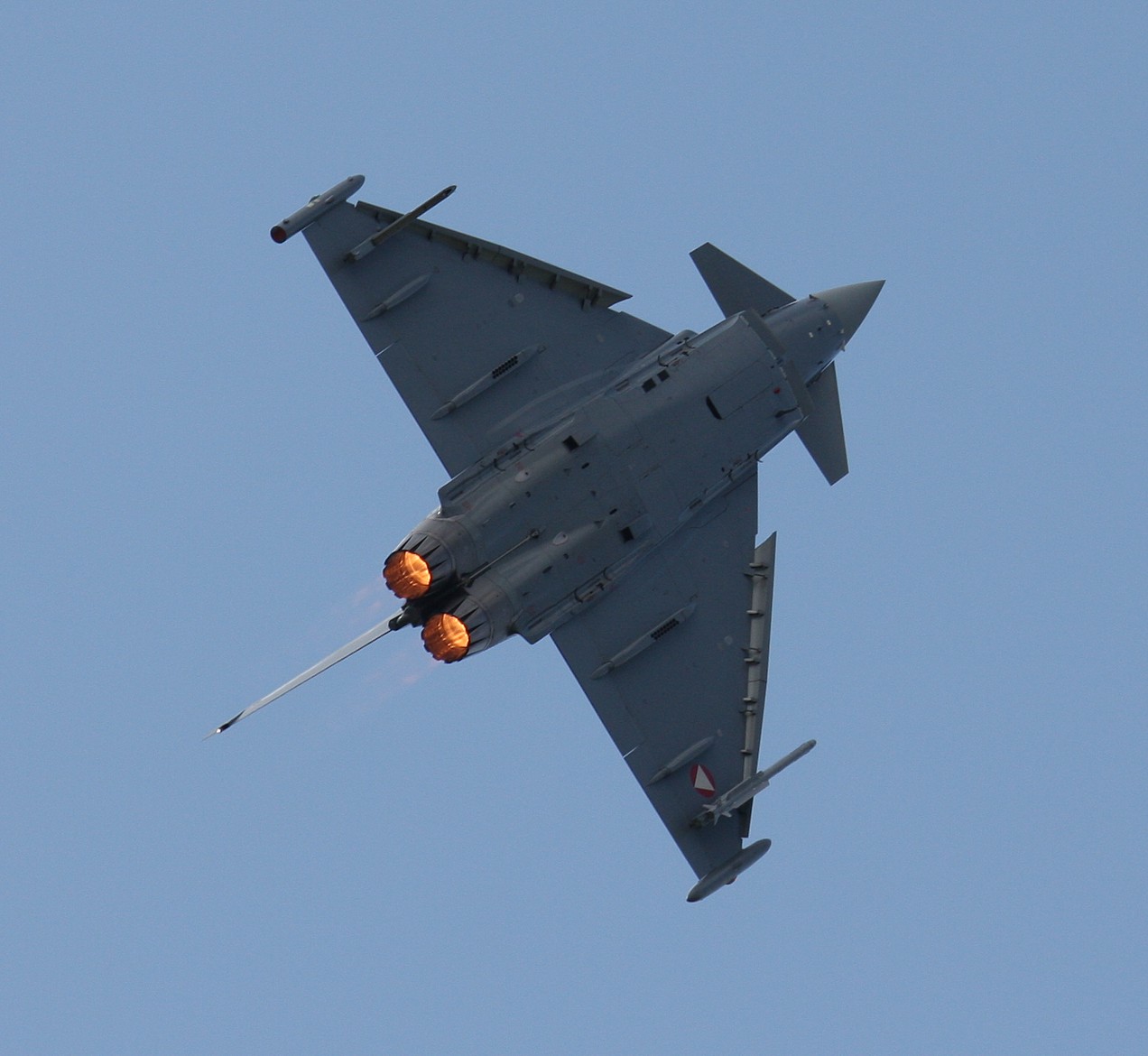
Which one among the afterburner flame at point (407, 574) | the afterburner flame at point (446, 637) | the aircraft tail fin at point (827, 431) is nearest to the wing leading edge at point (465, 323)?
the afterburner flame at point (407, 574)

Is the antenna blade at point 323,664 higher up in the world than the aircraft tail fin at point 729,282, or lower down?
lower down

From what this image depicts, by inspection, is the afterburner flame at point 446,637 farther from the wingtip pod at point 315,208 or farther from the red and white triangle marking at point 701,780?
the wingtip pod at point 315,208

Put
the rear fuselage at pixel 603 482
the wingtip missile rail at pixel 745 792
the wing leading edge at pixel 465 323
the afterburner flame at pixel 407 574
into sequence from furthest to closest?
the wingtip missile rail at pixel 745 792, the wing leading edge at pixel 465 323, the rear fuselage at pixel 603 482, the afterburner flame at pixel 407 574

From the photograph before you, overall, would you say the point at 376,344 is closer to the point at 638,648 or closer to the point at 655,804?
the point at 638,648

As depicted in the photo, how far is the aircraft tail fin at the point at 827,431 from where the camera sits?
128 feet

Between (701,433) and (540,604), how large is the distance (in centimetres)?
457

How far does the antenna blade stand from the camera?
3453cm

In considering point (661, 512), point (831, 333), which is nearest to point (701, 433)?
point (661, 512)

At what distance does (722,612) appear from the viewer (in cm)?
3819

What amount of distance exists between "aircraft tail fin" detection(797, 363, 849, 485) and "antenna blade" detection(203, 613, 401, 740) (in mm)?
9543

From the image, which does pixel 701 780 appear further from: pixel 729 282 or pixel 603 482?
pixel 729 282

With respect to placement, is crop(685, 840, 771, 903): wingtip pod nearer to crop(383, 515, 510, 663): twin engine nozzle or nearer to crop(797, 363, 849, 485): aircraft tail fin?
crop(383, 515, 510, 663): twin engine nozzle

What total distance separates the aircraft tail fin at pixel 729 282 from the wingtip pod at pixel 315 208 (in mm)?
6982

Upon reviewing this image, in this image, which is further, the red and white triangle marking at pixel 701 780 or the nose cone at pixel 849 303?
the nose cone at pixel 849 303
